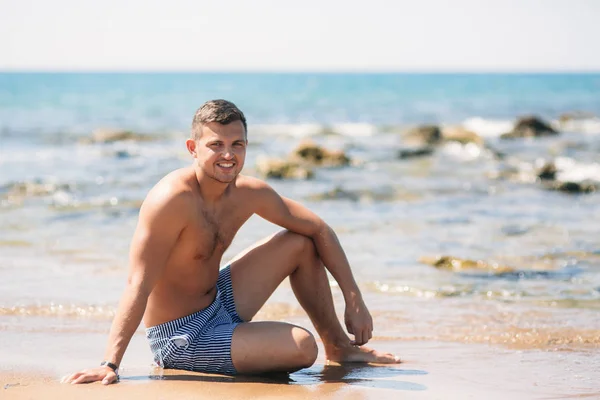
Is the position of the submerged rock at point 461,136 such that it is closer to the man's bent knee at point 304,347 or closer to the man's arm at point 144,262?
the man's bent knee at point 304,347

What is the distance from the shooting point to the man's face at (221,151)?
452 cm

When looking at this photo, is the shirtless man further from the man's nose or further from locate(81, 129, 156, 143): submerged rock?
locate(81, 129, 156, 143): submerged rock

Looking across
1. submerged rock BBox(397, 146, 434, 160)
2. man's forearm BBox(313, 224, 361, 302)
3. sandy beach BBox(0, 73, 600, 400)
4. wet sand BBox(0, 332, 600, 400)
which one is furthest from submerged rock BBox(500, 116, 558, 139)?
man's forearm BBox(313, 224, 361, 302)

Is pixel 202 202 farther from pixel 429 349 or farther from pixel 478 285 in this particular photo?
pixel 478 285

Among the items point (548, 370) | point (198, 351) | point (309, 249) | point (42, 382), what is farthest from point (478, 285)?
point (42, 382)

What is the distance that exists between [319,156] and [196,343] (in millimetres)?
14633

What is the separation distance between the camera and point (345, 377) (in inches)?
191

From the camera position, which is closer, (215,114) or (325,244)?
(215,114)

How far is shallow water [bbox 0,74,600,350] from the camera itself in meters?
6.61

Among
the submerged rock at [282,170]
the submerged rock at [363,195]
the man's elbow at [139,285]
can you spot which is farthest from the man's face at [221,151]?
the submerged rock at [282,170]

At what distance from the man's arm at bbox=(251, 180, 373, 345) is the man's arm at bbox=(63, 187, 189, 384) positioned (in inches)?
25.4

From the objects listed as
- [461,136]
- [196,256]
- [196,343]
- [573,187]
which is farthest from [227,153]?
[461,136]

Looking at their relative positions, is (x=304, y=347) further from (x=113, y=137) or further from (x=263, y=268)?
(x=113, y=137)

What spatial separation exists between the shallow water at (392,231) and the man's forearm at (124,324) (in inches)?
74.1
